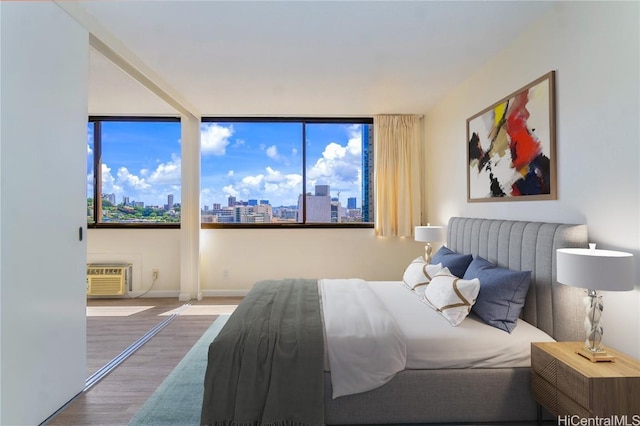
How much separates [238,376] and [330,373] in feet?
→ 1.71

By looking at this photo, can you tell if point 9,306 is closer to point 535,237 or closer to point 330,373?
point 330,373

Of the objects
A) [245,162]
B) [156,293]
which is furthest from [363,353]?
[156,293]

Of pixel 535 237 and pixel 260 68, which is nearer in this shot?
pixel 535 237

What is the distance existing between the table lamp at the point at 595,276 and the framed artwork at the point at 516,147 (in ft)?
→ 2.52

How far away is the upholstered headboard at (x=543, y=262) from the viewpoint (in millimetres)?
1981

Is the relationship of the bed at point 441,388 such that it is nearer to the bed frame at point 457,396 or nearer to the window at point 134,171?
the bed frame at point 457,396

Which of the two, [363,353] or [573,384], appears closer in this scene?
[573,384]

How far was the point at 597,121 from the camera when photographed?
194 centimetres

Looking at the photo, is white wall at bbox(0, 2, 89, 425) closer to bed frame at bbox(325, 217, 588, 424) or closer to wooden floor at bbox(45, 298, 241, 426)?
wooden floor at bbox(45, 298, 241, 426)

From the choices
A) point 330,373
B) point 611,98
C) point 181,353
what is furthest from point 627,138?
point 181,353

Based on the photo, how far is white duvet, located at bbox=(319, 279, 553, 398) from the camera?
6.25 ft

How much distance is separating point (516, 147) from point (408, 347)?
6.06ft

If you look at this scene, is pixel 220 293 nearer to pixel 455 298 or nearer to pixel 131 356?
pixel 131 356

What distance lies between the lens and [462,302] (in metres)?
2.23
